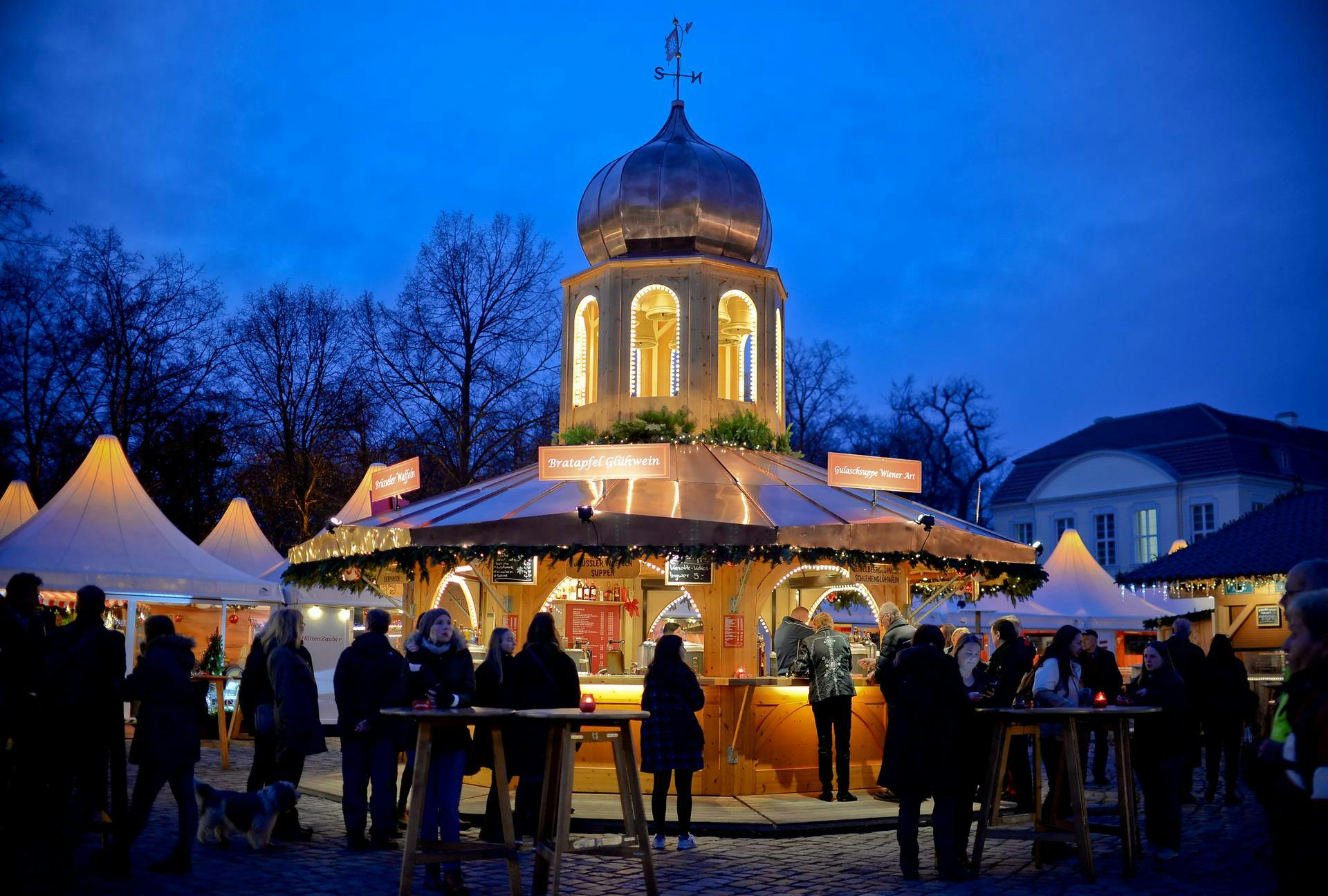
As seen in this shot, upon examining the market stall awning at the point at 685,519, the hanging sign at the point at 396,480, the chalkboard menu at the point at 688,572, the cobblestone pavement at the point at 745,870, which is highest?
the hanging sign at the point at 396,480

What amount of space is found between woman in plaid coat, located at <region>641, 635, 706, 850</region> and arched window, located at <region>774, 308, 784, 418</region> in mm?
6935

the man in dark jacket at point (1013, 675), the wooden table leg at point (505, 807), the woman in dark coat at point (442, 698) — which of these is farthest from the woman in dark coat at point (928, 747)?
the woman in dark coat at point (442, 698)

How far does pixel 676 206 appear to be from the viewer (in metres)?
15.3

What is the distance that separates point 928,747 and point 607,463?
507 cm

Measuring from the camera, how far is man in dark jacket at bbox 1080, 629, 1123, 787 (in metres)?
12.5

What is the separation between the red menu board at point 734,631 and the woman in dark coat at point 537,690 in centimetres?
A: 429

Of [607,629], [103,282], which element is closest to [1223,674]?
[607,629]

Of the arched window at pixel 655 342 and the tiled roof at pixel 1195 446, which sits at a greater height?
the tiled roof at pixel 1195 446

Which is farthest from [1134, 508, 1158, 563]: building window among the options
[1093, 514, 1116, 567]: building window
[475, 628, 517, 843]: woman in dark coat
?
[475, 628, 517, 843]: woman in dark coat

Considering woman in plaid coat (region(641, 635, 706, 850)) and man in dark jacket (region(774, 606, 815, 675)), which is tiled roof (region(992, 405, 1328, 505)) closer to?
man in dark jacket (region(774, 606, 815, 675))

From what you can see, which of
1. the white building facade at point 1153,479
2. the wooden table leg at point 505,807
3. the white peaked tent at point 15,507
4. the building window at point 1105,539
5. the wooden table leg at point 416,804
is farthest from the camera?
the building window at point 1105,539

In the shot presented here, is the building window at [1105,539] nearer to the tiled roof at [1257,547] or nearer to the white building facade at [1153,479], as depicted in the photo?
the white building facade at [1153,479]


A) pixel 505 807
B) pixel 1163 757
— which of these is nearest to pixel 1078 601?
pixel 1163 757

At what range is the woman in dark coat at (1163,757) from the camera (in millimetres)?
8578
